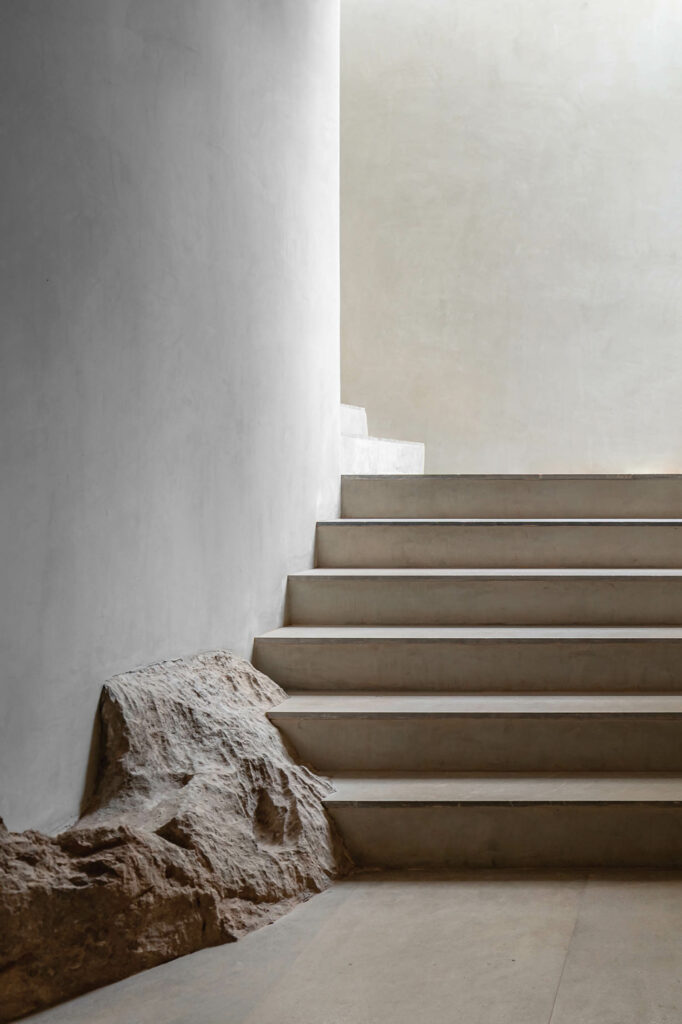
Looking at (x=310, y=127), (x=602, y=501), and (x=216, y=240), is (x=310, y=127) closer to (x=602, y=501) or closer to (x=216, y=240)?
(x=216, y=240)

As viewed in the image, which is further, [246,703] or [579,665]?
[579,665]

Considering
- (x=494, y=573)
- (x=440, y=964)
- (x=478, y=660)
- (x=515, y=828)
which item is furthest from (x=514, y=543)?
(x=440, y=964)

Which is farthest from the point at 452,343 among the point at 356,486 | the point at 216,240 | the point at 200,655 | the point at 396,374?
the point at 200,655

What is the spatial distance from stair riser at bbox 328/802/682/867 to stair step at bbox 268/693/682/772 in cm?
27

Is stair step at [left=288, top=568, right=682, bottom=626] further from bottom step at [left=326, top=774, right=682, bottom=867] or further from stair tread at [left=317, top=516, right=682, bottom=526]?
bottom step at [left=326, top=774, right=682, bottom=867]

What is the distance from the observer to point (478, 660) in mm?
2922

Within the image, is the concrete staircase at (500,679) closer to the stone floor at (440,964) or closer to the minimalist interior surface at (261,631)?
the minimalist interior surface at (261,631)

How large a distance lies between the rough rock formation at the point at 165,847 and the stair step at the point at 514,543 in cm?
109

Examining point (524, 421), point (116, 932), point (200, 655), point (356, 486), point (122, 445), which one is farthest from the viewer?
point (524, 421)

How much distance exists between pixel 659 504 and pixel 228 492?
1864 mm

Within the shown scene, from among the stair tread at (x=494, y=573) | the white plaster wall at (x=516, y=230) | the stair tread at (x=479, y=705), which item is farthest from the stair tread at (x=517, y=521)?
the white plaster wall at (x=516, y=230)

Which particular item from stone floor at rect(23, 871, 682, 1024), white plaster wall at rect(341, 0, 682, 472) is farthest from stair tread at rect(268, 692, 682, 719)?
white plaster wall at rect(341, 0, 682, 472)

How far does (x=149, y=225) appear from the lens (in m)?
2.30

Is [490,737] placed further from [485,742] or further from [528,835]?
[528,835]
